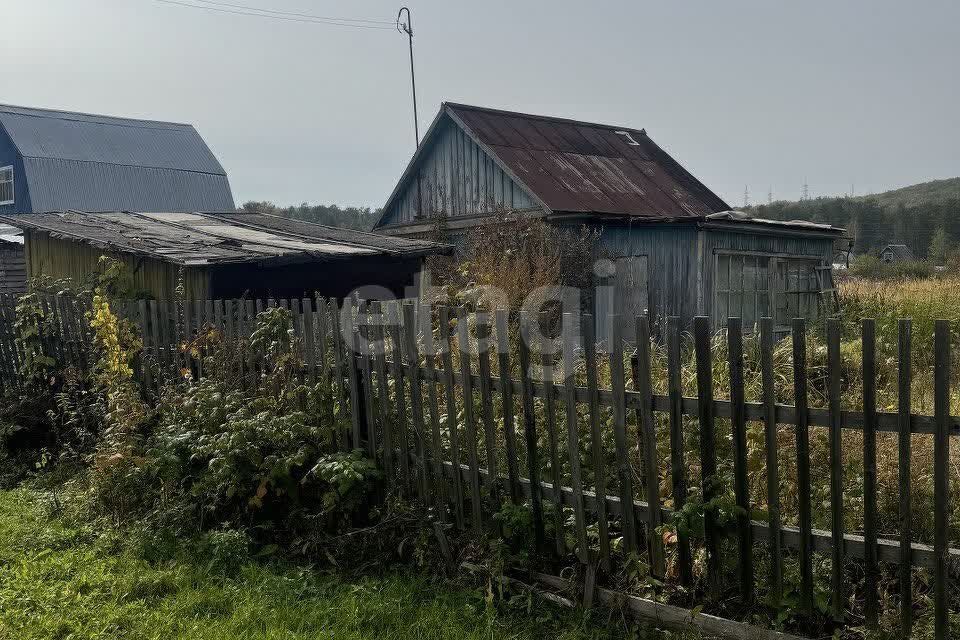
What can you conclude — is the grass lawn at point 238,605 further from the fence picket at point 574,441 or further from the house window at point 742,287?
the house window at point 742,287

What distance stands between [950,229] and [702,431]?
62.9m

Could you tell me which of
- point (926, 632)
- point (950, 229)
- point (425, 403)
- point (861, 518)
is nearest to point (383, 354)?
point (425, 403)

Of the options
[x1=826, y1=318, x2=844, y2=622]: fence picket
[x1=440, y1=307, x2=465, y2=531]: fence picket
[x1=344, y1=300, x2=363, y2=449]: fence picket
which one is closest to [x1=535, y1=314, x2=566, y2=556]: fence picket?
[x1=440, y1=307, x2=465, y2=531]: fence picket

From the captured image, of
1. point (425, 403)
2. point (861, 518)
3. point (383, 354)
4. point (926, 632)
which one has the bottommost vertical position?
point (926, 632)

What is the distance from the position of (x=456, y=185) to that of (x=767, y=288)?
6972mm

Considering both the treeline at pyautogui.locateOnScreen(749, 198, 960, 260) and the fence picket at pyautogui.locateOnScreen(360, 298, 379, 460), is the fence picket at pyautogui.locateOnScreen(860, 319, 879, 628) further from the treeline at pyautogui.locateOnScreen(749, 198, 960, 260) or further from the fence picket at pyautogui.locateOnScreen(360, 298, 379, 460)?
the treeline at pyautogui.locateOnScreen(749, 198, 960, 260)

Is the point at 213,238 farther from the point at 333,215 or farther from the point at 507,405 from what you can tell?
the point at 333,215

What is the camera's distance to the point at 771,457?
3191mm

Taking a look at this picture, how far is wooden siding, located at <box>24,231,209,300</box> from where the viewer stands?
26.3 feet

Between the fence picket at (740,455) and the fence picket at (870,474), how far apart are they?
456 mm

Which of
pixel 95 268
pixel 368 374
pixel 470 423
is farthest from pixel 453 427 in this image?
pixel 95 268

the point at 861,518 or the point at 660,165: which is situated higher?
the point at 660,165

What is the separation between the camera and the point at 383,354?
4648 millimetres

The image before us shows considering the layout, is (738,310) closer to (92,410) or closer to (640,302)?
(640,302)
